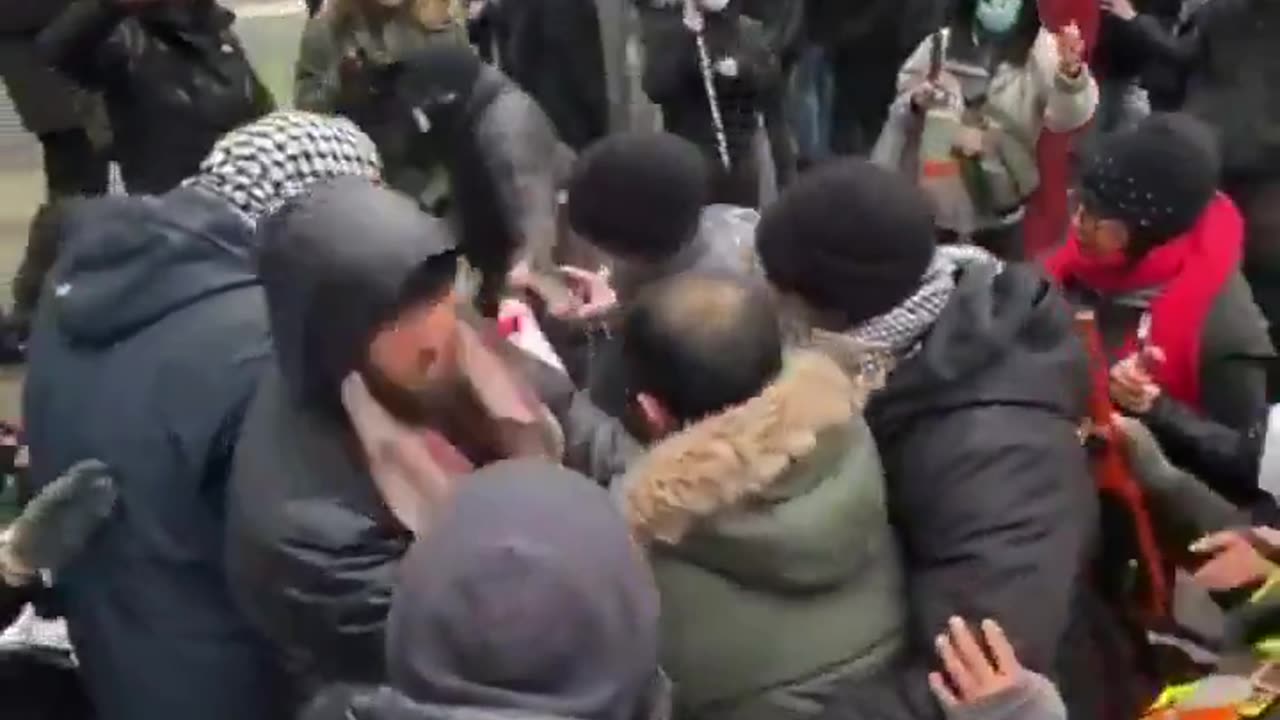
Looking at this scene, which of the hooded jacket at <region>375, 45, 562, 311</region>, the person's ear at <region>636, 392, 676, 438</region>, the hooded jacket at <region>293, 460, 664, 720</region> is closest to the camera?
the hooded jacket at <region>293, 460, 664, 720</region>

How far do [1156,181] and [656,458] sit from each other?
1.17 meters

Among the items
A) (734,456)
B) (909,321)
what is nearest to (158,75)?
(909,321)

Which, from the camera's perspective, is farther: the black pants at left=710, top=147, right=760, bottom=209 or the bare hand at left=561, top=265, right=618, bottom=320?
the black pants at left=710, top=147, right=760, bottom=209

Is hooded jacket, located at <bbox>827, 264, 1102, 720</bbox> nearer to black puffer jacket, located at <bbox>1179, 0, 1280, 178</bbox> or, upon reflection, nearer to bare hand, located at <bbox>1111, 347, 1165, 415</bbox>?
bare hand, located at <bbox>1111, 347, 1165, 415</bbox>

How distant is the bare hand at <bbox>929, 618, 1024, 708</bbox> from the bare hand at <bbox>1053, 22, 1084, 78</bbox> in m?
1.95

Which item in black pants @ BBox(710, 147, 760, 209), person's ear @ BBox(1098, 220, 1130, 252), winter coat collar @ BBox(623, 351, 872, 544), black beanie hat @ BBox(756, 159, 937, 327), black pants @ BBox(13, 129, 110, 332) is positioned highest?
black beanie hat @ BBox(756, 159, 937, 327)

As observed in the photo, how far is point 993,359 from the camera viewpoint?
184 centimetres

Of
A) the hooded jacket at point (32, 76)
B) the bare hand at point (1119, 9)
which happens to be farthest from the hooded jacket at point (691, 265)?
the hooded jacket at point (32, 76)

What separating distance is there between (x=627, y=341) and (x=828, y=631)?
0.43m

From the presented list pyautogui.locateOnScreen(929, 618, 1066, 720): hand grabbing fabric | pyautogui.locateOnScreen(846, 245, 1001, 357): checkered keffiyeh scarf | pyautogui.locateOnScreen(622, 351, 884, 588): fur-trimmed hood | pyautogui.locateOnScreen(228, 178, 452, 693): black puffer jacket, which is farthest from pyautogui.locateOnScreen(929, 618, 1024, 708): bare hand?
pyautogui.locateOnScreen(228, 178, 452, 693): black puffer jacket

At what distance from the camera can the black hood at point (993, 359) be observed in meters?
1.82

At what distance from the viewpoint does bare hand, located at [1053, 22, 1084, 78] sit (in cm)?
338

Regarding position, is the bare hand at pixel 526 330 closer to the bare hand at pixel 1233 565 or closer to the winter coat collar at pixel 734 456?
the winter coat collar at pixel 734 456

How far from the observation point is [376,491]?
167 cm
